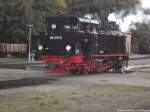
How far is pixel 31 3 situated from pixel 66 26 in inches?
1305

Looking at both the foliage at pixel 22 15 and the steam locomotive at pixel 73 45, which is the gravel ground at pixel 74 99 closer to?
the steam locomotive at pixel 73 45

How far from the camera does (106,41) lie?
105 ft

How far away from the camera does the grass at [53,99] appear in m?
13.8

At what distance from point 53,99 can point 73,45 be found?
44.0 ft

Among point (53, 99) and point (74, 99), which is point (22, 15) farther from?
point (53, 99)

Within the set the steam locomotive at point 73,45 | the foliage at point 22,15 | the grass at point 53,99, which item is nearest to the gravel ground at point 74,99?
the grass at point 53,99

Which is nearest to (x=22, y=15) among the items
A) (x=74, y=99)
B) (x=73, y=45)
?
(x=73, y=45)

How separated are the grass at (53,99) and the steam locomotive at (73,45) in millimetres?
8564

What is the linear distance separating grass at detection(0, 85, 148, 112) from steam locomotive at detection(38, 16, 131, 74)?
856cm

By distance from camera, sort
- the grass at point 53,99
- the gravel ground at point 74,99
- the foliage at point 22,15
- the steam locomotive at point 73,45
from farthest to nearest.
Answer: the foliage at point 22,15
the steam locomotive at point 73,45
the gravel ground at point 74,99
the grass at point 53,99

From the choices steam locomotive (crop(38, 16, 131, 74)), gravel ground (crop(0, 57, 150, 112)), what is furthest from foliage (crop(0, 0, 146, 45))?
gravel ground (crop(0, 57, 150, 112))

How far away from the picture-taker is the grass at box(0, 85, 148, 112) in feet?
45.2

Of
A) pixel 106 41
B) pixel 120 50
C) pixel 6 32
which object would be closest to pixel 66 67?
pixel 106 41

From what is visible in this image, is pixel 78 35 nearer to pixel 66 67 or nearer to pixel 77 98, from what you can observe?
pixel 66 67
